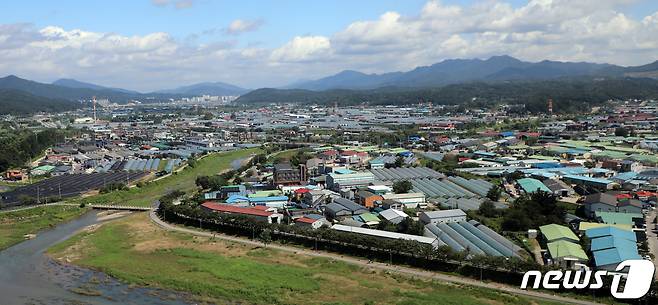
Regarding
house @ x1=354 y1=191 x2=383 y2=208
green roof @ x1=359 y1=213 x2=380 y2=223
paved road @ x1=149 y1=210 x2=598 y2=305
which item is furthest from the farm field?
green roof @ x1=359 y1=213 x2=380 y2=223

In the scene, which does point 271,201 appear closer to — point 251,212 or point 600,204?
point 251,212

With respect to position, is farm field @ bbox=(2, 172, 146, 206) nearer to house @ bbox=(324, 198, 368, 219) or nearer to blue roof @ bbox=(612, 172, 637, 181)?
house @ bbox=(324, 198, 368, 219)

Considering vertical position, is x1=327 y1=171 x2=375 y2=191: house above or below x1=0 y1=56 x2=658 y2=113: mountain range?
below

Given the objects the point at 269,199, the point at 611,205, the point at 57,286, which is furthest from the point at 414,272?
the point at 269,199

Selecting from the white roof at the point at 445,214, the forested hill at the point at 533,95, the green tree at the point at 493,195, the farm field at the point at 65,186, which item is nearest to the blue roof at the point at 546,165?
the green tree at the point at 493,195

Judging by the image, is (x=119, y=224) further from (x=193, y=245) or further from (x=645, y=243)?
(x=645, y=243)

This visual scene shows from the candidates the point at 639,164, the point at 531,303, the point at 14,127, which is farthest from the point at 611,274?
the point at 14,127

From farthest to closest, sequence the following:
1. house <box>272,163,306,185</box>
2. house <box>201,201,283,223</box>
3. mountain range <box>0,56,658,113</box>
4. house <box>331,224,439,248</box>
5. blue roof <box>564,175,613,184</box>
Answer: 1. mountain range <box>0,56,658,113</box>
2. house <box>272,163,306,185</box>
3. blue roof <box>564,175,613,184</box>
4. house <box>201,201,283,223</box>
5. house <box>331,224,439,248</box>
